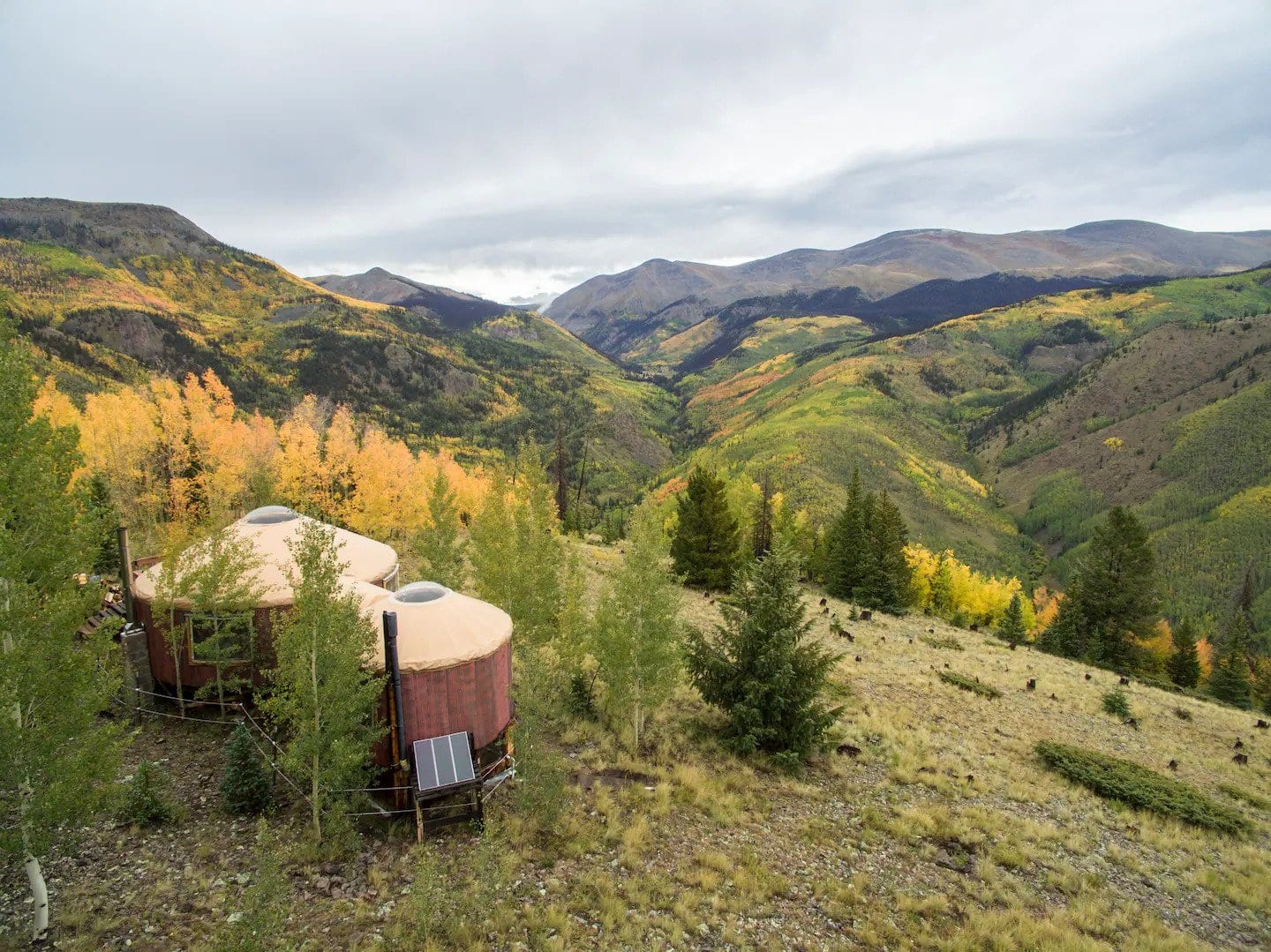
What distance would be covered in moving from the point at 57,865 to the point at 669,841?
12.8 m

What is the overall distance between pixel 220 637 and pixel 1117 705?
3923 centimetres

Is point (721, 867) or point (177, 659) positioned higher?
point (177, 659)

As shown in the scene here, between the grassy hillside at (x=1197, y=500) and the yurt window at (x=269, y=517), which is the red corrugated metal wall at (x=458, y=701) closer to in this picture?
the yurt window at (x=269, y=517)

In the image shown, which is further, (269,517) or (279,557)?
(269,517)

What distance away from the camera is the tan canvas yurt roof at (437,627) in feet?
50.8

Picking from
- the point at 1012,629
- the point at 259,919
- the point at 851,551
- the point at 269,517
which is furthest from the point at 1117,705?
the point at 269,517

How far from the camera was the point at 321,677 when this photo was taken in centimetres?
1238

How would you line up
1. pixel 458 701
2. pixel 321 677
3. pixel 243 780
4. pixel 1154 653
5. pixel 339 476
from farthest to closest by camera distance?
pixel 1154 653, pixel 339 476, pixel 458 701, pixel 243 780, pixel 321 677

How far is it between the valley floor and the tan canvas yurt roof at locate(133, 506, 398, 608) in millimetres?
4262

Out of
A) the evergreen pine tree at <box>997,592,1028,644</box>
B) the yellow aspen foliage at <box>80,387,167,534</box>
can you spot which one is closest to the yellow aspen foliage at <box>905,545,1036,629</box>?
the evergreen pine tree at <box>997,592,1028,644</box>

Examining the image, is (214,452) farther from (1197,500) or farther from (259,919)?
(1197,500)

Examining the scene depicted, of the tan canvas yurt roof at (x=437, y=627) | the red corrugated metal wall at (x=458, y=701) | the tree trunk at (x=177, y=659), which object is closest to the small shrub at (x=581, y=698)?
the red corrugated metal wall at (x=458, y=701)

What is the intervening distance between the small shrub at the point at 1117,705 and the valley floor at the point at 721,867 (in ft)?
21.2

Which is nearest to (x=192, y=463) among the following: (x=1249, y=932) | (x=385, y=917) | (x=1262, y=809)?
(x=385, y=917)
